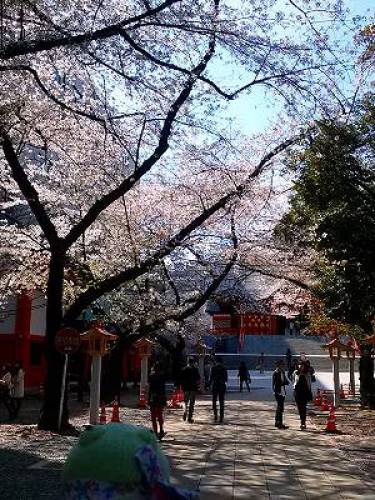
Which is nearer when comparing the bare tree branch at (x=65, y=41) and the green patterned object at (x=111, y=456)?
the green patterned object at (x=111, y=456)

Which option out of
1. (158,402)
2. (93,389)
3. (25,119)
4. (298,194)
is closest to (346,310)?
(298,194)

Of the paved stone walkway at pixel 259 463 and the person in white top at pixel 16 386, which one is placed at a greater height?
the person in white top at pixel 16 386

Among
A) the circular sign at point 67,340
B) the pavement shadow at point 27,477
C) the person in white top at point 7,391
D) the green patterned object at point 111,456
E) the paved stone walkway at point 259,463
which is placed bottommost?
the paved stone walkway at point 259,463

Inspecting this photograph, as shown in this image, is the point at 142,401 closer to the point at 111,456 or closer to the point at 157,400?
the point at 157,400

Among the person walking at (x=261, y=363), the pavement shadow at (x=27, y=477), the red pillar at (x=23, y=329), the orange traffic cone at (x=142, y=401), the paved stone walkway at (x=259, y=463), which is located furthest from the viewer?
the person walking at (x=261, y=363)

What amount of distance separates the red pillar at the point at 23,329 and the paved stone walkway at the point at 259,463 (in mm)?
14625

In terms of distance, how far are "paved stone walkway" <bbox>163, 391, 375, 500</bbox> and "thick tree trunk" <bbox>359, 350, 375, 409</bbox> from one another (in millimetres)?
5784

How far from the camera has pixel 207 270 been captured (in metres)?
23.9

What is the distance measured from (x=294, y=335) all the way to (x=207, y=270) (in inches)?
1630

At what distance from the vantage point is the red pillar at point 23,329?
28.9 m

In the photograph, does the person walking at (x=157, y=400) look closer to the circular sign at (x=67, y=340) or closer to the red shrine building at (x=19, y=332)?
the circular sign at (x=67, y=340)

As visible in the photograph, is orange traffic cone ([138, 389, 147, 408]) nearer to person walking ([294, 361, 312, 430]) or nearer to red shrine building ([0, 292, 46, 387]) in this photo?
person walking ([294, 361, 312, 430])

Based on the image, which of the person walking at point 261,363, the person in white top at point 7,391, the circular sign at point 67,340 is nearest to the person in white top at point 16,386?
the person in white top at point 7,391

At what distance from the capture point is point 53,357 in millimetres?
14031
